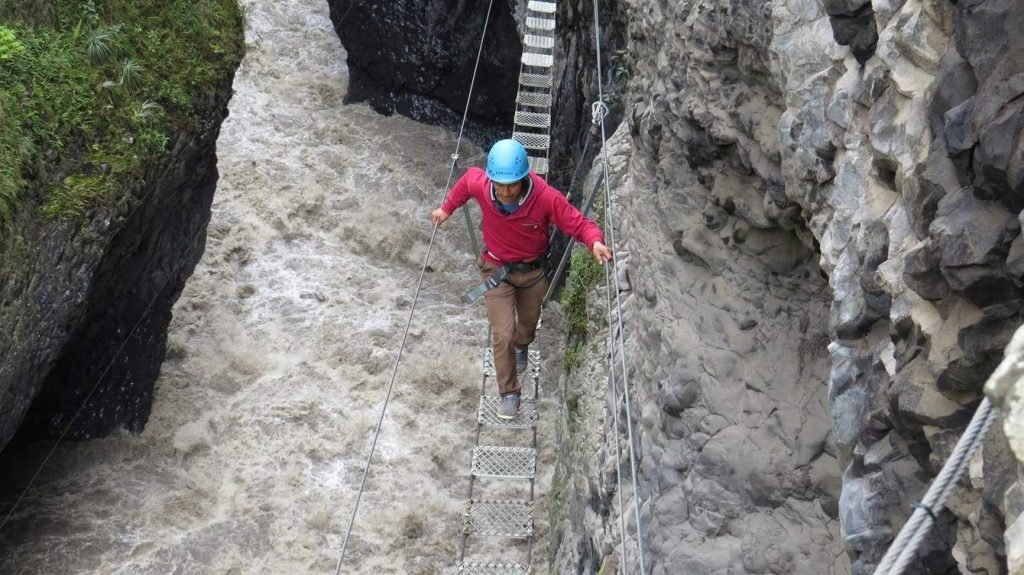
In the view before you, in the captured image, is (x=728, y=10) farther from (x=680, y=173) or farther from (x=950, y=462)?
(x=950, y=462)

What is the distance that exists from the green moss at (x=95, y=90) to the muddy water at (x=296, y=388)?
3.11 metres

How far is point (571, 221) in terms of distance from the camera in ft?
20.3

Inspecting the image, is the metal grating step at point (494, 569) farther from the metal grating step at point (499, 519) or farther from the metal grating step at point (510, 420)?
the metal grating step at point (510, 420)

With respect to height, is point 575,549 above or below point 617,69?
below

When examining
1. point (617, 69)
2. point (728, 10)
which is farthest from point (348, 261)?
point (728, 10)

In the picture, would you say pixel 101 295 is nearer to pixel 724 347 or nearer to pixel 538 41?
→ pixel 538 41

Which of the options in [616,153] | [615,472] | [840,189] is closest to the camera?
[840,189]

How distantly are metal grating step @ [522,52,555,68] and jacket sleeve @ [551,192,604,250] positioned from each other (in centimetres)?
459

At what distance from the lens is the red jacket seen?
6.17 metres

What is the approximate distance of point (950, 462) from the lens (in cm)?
204

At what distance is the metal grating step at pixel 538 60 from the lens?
34.4 feet

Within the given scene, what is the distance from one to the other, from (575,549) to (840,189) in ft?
11.1

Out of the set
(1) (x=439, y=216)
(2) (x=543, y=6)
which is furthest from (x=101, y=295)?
(2) (x=543, y=6)

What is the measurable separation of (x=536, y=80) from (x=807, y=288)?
6.01 metres
